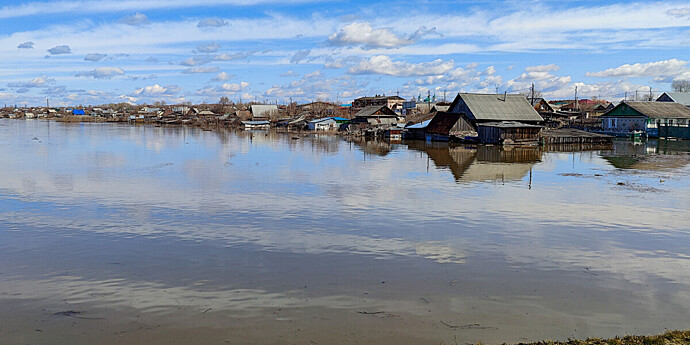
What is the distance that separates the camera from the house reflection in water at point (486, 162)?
76.6 feet

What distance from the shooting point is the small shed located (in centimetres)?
4269

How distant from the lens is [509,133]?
1688 inches

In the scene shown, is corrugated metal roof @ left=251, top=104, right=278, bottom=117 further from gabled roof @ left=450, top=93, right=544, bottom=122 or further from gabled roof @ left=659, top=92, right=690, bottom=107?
gabled roof @ left=659, top=92, right=690, bottom=107

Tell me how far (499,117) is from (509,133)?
4633 millimetres

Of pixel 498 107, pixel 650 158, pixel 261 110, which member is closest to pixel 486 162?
pixel 650 158

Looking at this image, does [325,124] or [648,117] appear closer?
[648,117]

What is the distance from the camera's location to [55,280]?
8.98 meters

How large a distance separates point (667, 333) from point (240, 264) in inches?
266

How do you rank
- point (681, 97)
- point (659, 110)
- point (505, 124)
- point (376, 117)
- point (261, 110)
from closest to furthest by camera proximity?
point (505, 124), point (659, 110), point (681, 97), point (376, 117), point (261, 110)

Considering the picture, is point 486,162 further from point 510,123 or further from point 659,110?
point 659,110

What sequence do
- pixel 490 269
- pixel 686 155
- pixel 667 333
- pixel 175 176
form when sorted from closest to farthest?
pixel 667 333
pixel 490 269
pixel 175 176
pixel 686 155

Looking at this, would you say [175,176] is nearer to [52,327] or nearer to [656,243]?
[52,327]

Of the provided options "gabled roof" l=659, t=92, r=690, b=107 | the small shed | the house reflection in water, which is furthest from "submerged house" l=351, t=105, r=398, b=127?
"gabled roof" l=659, t=92, r=690, b=107

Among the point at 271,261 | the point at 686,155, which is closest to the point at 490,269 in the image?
the point at 271,261
